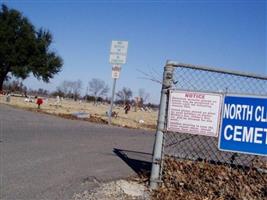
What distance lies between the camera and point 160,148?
20.6ft

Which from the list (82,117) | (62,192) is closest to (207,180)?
(62,192)

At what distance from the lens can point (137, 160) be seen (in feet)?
29.5

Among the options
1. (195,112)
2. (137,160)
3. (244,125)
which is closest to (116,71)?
(137,160)

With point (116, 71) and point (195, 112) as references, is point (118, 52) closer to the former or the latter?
point (116, 71)

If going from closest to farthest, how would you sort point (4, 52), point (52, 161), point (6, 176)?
Result: point (6, 176)
point (52, 161)
point (4, 52)

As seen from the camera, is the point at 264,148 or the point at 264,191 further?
the point at 264,191

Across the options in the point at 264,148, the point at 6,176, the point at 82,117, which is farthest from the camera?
the point at 82,117

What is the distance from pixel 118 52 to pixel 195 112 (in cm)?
1576

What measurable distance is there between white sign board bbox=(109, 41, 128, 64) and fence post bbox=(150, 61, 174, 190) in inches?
594

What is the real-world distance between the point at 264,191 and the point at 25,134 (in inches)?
285

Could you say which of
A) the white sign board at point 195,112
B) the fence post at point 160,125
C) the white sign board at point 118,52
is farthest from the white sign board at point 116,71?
the white sign board at point 195,112

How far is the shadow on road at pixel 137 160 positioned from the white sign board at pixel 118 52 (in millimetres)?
11283

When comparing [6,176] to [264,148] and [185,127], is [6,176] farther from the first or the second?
[264,148]

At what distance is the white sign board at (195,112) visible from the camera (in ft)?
19.3
